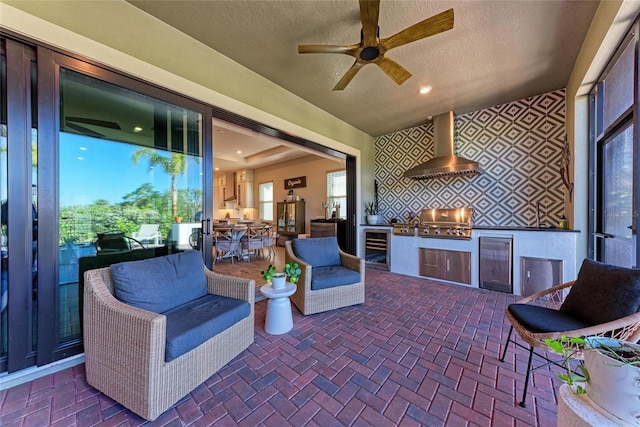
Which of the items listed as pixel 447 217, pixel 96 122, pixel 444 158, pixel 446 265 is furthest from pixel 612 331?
pixel 96 122

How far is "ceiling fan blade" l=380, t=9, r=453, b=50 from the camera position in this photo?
1.78m

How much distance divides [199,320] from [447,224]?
3.97m

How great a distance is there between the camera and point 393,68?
2.42 metres

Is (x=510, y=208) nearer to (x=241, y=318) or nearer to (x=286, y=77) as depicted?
(x=286, y=77)

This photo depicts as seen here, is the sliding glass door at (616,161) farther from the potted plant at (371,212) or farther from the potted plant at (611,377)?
the potted plant at (371,212)

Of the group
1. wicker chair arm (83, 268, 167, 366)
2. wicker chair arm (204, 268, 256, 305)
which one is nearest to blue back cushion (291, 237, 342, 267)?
wicker chair arm (204, 268, 256, 305)

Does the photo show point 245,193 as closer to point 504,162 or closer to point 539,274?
point 504,162

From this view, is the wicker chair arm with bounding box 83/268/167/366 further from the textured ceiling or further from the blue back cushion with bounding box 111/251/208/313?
the textured ceiling

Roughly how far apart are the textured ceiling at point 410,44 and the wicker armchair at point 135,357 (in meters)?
2.45

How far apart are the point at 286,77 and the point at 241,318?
296 centimetres

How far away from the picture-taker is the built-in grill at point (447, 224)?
3.85m

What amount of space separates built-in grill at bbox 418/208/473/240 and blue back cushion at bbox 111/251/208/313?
3.59m

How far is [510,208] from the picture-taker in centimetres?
402

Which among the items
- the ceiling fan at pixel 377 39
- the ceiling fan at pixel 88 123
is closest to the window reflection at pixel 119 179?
the ceiling fan at pixel 88 123
